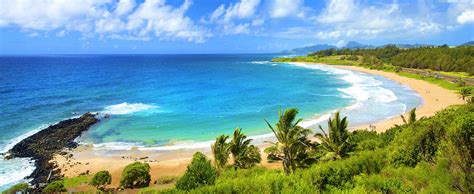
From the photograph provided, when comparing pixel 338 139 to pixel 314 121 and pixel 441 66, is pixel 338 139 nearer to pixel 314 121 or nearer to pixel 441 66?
pixel 314 121

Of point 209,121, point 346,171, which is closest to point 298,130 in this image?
point 346,171

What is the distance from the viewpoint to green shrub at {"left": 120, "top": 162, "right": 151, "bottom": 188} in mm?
33562

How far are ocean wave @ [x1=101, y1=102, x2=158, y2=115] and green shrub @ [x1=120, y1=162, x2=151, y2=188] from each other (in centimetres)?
3580

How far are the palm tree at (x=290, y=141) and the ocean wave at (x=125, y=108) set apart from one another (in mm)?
48843

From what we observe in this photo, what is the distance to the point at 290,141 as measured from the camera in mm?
26188

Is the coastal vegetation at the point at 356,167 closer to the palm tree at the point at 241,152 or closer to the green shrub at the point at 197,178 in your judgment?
the green shrub at the point at 197,178

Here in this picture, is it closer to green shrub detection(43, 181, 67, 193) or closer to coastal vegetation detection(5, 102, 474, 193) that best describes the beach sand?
green shrub detection(43, 181, 67, 193)

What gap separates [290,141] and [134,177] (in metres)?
17.4

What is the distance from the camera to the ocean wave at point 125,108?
6906 cm

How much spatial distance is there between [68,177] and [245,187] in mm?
28904

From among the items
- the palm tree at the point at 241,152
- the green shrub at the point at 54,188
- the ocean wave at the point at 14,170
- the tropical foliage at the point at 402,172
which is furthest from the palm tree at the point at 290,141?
the ocean wave at the point at 14,170

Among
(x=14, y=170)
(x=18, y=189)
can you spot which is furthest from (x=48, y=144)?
(x=18, y=189)

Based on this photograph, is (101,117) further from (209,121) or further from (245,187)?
(245,187)

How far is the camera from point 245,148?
3275cm
